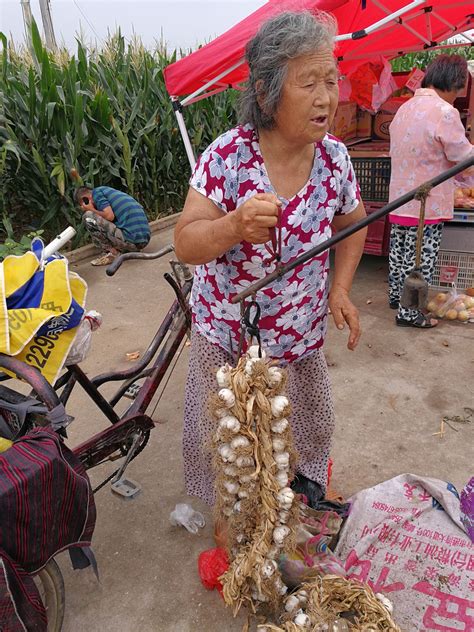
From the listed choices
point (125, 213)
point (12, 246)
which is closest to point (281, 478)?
point (12, 246)

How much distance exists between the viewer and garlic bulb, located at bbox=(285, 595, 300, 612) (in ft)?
5.33

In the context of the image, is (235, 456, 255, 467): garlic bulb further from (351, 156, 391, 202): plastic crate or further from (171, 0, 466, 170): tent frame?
(351, 156, 391, 202): plastic crate

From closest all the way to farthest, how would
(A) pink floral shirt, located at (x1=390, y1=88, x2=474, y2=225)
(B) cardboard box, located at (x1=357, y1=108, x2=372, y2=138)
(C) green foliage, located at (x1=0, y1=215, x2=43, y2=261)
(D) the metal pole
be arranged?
1. (D) the metal pole
2. (A) pink floral shirt, located at (x1=390, y1=88, x2=474, y2=225)
3. (C) green foliage, located at (x1=0, y1=215, x2=43, y2=261)
4. (B) cardboard box, located at (x1=357, y1=108, x2=372, y2=138)

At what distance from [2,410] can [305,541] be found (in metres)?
1.23

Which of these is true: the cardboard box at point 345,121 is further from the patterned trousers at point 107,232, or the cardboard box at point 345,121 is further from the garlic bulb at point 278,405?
the garlic bulb at point 278,405

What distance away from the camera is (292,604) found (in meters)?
1.63

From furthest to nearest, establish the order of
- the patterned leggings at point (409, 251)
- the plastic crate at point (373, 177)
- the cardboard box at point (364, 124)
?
the cardboard box at point (364, 124) → the plastic crate at point (373, 177) → the patterned leggings at point (409, 251)

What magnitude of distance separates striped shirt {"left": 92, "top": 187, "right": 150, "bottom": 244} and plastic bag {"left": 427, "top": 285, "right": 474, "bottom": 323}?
3.10 metres

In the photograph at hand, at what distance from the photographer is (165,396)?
330cm

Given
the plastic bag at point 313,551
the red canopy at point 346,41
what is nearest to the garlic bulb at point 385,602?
the plastic bag at point 313,551

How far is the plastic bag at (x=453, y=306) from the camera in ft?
13.0

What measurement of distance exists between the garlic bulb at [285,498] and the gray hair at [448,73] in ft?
10.5


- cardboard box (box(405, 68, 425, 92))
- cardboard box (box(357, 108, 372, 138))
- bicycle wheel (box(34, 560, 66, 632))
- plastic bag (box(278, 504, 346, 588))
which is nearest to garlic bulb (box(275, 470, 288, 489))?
plastic bag (box(278, 504, 346, 588))

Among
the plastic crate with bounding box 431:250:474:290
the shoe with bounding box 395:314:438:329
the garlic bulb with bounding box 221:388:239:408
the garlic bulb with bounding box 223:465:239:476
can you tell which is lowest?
A: the shoe with bounding box 395:314:438:329
